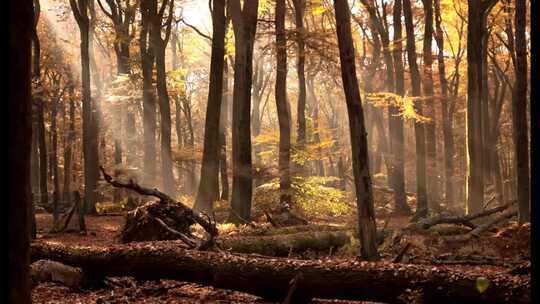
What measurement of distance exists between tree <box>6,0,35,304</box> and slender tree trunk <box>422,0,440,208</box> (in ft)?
55.8

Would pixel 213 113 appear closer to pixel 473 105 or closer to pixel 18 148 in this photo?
pixel 473 105

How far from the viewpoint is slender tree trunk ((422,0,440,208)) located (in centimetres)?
1988

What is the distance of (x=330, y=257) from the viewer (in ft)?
31.4

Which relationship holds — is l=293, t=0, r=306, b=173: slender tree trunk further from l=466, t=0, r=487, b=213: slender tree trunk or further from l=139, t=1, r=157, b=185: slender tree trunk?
l=139, t=1, r=157, b=185: slender tree trunk

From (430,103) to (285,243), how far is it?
16995 millimetres

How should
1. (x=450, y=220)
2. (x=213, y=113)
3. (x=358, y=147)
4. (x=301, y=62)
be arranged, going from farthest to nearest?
(x=301, y=62), (x=213, y=113), (x=450, y=220), (x=358, y=147)

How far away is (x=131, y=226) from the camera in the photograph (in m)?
11.4

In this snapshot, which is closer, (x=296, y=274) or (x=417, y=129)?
(x=296, y=274)

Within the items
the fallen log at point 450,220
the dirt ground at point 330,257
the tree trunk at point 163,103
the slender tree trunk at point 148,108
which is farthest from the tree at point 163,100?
the fallen log at point 450,220

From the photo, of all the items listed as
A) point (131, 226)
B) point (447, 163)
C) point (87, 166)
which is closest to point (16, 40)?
point (131, 226)

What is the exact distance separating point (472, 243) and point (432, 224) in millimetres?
1922

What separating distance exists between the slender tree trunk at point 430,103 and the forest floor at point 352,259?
30.1 ft

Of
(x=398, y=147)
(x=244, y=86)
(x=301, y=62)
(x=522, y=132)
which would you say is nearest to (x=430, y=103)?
(x=398, y=147)

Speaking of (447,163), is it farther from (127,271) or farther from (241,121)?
(127,271)
